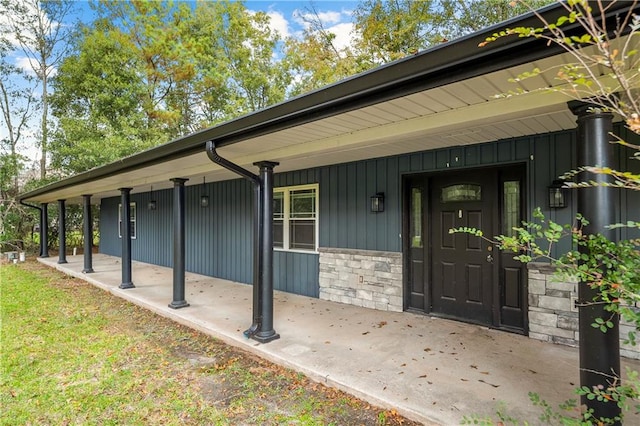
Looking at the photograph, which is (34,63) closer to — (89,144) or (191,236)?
(89,144)

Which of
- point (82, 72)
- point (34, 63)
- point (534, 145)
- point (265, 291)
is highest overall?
point (34, 63)

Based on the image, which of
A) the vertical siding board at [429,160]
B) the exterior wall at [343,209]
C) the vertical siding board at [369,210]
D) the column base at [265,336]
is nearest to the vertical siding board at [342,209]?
the exterior wall at [343,209]

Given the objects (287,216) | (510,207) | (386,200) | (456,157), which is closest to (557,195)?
(510,207)

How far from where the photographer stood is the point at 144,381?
304 cm

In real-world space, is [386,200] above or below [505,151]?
below

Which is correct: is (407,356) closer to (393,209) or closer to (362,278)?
(362,278)

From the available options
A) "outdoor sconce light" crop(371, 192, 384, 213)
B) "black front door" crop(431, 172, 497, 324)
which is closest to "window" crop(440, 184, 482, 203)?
"black front door" crop(431, 172, 497, 324)

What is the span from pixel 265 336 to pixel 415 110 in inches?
107

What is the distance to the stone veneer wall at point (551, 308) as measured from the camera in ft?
11.1

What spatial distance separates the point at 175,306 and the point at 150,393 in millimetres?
2333

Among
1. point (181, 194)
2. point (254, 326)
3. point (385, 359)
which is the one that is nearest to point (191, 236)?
point (181, 194)

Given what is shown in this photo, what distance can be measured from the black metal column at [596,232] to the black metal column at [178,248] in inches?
186

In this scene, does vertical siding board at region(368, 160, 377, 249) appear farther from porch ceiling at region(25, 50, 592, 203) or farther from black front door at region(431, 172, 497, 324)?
black front door at region(431, 172, 497, 324)

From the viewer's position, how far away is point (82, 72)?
43.2 ft
